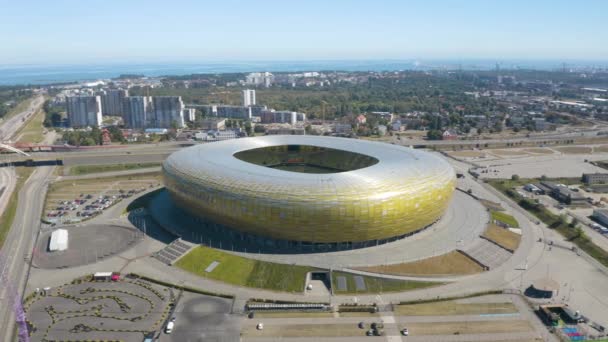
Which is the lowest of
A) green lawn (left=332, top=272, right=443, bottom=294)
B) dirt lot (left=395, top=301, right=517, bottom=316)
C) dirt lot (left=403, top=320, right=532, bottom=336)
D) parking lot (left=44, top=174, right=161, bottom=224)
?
dirt lot (left=403, top=320, right=532, bottom=336)

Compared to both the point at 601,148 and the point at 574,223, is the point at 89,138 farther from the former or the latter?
the point at 601,148

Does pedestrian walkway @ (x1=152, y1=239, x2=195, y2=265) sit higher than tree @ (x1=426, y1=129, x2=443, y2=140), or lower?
lower

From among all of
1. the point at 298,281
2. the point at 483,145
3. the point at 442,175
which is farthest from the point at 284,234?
the point at 483,145

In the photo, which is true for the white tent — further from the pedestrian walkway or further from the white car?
the white car

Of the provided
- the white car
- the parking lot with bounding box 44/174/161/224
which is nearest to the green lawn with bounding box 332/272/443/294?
the white car

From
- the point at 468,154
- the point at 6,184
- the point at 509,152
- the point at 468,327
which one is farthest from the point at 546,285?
the point at 6,184

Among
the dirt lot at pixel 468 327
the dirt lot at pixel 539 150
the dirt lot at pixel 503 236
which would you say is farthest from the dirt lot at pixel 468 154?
the dirt lot at pixel 468 327
